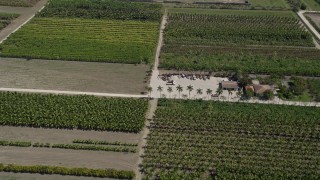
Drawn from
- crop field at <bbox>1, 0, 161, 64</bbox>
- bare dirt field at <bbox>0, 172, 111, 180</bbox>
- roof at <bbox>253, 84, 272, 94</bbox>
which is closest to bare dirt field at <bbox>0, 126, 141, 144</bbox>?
bare dirt field at <bbox>0, 172, 111, 180</bbox>

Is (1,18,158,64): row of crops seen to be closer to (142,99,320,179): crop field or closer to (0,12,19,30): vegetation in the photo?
(0,12,19,30): vegetation

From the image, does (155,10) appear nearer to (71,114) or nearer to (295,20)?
(295,20)

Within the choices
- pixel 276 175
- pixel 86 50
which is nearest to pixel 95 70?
pixel 86 50

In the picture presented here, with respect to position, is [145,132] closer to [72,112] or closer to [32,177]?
[72,112]

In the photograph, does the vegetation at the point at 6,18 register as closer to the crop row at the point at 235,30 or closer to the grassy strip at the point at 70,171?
the crop row at the point at 235,30

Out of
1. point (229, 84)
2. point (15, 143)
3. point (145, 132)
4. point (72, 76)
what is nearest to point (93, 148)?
point (145, 132)

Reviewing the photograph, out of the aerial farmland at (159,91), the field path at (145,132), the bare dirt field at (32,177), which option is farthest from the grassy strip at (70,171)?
the field path at (145,132)
